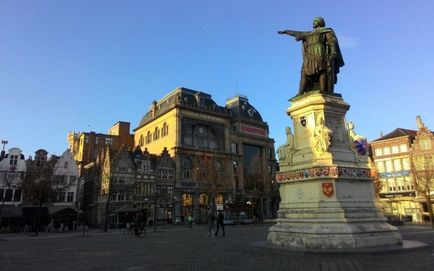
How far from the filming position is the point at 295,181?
13102 mm

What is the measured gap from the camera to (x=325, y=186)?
12141 mm

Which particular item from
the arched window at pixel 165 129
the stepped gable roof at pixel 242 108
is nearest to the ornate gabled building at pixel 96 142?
the arched window at pixel 165 129

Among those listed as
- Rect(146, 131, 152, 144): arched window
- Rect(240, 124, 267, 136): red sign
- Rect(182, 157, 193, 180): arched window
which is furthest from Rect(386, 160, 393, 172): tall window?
Rect(146, 131, 152, 144): arched window

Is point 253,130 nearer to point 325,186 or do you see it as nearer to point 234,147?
point 234,147

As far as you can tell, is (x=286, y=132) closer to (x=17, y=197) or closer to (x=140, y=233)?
(x=140, y=233)

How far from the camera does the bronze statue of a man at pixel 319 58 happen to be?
1433 cm

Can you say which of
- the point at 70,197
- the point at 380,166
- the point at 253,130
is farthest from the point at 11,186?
the point at 380,166

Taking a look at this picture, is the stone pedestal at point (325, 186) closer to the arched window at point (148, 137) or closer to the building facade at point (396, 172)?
the building facade at point (396, 172)

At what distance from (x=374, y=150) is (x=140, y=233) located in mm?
54037

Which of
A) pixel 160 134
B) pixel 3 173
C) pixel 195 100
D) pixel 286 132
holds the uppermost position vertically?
pixel 195 100

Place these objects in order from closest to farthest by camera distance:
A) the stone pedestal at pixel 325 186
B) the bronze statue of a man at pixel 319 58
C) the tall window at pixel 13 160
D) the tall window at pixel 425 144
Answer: the stone pedestal at pixel 325 186 < the bronze statue of a man at pixel 319 58 < the tall window at pixel 13 160 < the tall window at pixel 425 144

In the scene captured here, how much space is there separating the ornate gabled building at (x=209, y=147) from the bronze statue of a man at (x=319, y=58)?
44802 millimetres

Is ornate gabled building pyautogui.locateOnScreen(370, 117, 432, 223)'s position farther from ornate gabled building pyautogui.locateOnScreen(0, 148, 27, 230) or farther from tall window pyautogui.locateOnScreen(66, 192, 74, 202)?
ornate gabled building pyautogui.locateOnScreen(0, 148, 27, 230)

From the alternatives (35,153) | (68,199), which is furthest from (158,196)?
(35,153)
